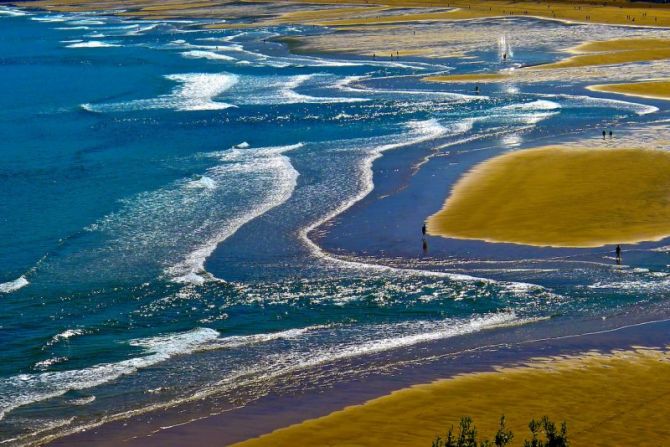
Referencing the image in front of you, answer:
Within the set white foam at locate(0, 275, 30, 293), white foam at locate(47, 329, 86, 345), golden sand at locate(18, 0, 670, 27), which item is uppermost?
golden sand at locate(18, 0, 670, 27)

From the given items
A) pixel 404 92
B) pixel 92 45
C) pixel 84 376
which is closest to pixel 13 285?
pixel 84 376

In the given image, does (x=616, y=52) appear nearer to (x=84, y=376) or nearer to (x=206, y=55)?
(x=206, y=55)

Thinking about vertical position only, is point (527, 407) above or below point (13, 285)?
below

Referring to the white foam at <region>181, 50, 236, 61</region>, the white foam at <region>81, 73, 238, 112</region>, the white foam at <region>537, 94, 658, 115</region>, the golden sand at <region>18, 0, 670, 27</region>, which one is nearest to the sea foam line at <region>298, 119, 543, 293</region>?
the white foam at <region>537, 94, 658, 115</region>

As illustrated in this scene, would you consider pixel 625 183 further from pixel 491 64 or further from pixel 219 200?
pixel 491 64

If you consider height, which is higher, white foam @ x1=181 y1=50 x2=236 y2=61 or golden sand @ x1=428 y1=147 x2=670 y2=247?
white foam @ x1=181 y1=50 x2=236 y2=61

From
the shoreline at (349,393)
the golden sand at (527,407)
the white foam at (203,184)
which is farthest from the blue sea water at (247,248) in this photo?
the golden sand at (527,407)

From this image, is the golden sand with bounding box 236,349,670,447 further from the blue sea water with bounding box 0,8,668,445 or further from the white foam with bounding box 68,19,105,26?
the white foam with bounding box 68,19,105,26
